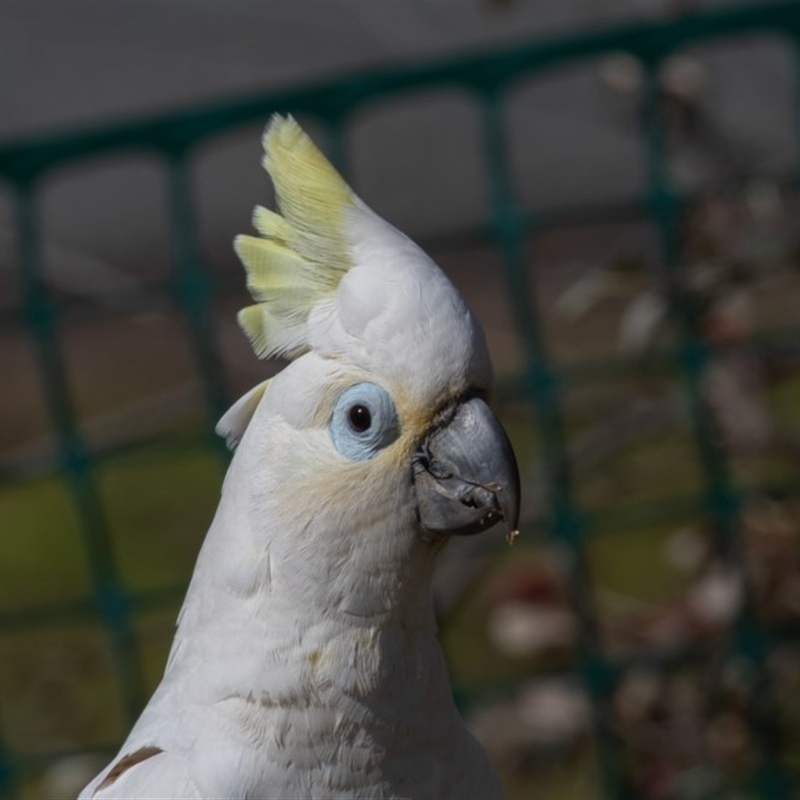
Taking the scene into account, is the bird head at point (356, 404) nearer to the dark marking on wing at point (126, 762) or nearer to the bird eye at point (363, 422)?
the bird eye at point (363, 422)

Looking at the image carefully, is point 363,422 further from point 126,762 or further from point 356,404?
point 126,762

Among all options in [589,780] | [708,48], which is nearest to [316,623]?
[708,48]

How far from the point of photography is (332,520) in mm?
1214

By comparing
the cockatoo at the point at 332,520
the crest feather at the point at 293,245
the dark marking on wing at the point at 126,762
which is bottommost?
the dark marking on wing at the point at 126,762

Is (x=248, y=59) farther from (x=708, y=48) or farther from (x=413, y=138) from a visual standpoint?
(x=708, y=48)

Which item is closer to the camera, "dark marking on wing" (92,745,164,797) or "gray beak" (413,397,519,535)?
"gray beak" (413,397,519,535)

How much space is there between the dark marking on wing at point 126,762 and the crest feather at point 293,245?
0.34 meters

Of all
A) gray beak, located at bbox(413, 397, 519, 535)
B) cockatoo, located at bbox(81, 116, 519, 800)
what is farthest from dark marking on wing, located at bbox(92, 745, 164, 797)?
gray beak, located at bbox(413, 397, 519, 535)

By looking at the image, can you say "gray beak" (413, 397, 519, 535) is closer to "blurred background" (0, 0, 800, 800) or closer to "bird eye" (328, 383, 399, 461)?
"bird eye" (328, 383, 399, 461)

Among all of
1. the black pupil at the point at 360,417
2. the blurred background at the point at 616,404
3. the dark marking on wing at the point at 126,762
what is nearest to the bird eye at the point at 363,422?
the black pupil at the point at 360,417

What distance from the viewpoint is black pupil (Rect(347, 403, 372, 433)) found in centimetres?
119

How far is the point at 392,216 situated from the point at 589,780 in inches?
72.1

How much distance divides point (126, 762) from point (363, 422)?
1.19ft

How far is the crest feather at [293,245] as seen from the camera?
1.23m
